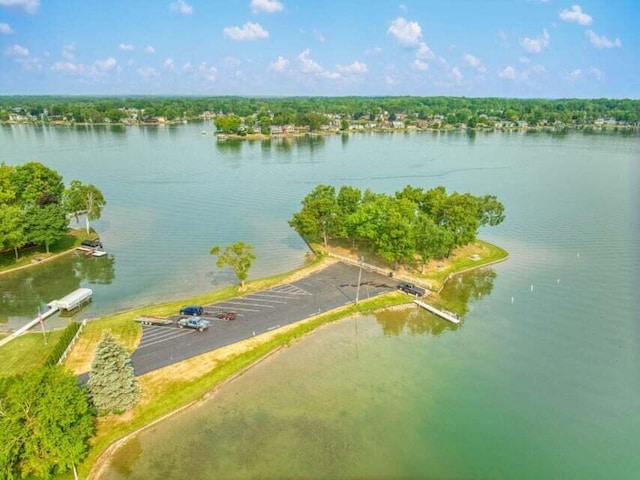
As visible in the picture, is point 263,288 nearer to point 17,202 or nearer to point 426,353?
point 426,353

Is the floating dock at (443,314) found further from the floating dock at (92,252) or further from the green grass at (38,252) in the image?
the green grass at (38,252)

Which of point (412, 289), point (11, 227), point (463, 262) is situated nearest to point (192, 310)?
point (412, 289)

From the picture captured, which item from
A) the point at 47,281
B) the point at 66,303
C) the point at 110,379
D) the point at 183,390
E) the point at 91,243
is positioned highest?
the point at 110,379

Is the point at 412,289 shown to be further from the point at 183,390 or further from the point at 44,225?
the point at 44,225

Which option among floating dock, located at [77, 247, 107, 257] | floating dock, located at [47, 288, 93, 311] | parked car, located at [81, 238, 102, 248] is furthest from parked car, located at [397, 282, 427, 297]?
parked car, located at [81, 238, 102, 248]

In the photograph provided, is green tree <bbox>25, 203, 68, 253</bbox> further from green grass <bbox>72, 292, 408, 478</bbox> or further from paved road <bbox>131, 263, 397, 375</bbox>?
green grass <bbox>72, 292, 408, 478</bbox>

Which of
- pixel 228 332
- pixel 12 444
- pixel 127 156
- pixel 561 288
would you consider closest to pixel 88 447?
pixel 12 444
